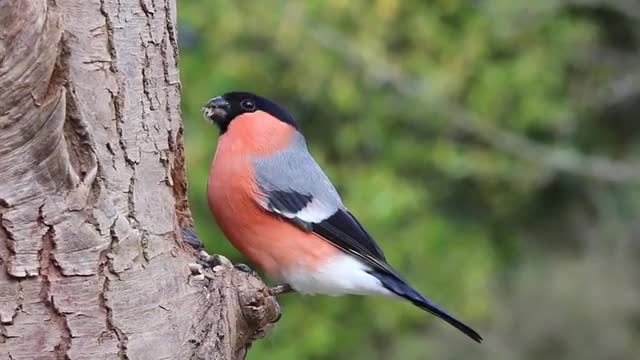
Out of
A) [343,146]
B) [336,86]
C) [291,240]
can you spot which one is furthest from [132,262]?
[343,146]

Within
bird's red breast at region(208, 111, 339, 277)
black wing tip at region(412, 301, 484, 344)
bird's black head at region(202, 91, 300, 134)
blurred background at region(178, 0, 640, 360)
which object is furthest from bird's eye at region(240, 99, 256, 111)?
blurred background at region(178, 0, 640, 360)

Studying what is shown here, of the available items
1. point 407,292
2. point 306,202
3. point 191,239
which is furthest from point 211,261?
point 407,292

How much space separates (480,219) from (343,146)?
3.71ft

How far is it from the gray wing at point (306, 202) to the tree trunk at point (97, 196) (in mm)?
683

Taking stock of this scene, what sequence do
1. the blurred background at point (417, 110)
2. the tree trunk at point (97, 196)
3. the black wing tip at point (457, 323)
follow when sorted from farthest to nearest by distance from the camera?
the blurred background at point (417, 110), the black wing tip at point (457, 323), the tree trunk at point (97, 196)

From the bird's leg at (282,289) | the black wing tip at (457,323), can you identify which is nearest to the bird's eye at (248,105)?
the bird's leg at (282,289)

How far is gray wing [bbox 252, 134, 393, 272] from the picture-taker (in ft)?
9.62

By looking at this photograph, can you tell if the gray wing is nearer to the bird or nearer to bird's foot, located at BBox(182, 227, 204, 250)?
the bird

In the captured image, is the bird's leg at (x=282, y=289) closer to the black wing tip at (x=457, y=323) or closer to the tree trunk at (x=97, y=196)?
the black wing tip at (x=457, y=323)

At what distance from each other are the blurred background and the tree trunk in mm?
2129

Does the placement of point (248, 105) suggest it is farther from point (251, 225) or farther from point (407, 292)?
point (407, 292)

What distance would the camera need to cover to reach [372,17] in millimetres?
4582

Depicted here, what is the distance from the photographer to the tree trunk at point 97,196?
1.77m

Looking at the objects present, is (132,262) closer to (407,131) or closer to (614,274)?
(407,131)
